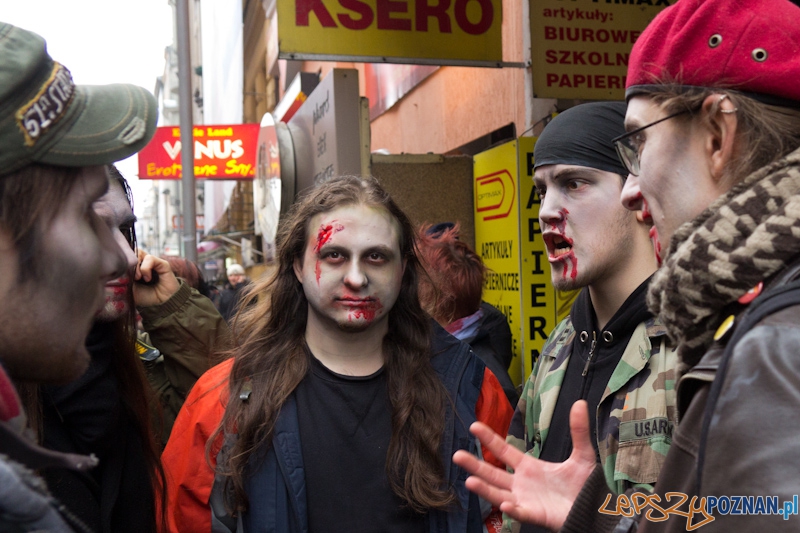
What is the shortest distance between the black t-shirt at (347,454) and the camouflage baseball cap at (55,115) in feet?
4.87

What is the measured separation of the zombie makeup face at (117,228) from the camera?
2.50m

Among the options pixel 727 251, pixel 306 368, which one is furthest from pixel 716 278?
pixel 306 368

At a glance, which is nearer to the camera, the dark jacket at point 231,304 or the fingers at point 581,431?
the fingers at point 581,431

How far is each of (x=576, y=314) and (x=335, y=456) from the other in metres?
1.04

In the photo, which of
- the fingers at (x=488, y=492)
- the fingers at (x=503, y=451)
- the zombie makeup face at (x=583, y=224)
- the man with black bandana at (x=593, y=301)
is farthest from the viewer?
the zombie makeup face at (x=583, y=224)

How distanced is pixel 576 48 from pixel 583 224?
2899 mm

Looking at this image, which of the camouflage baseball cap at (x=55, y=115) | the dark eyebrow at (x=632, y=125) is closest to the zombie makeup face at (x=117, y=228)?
the camouflage baseball cap at (x=55, y=115)

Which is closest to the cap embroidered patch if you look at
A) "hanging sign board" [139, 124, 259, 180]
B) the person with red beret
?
the person with red beret

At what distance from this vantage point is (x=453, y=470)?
2.64m

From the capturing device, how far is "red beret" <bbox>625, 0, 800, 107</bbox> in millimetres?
1445

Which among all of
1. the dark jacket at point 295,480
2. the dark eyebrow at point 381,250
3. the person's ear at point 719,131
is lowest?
the dark jacket at point 295,480

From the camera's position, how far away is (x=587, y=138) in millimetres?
2686

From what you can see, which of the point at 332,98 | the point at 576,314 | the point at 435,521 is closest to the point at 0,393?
the point at 435,521

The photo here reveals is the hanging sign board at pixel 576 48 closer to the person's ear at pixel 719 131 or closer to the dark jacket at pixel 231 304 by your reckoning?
the dark jacket at pixel 231 304
